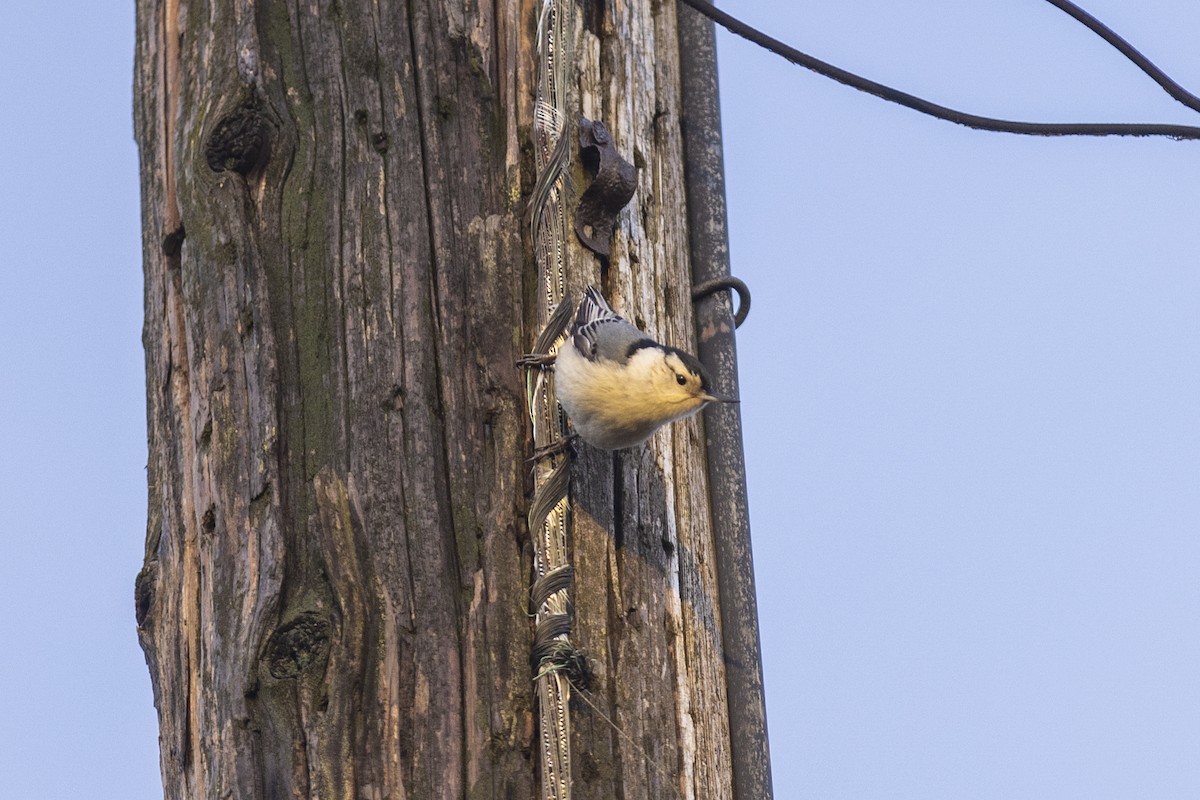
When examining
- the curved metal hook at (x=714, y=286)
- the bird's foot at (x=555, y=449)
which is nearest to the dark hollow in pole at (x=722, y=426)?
the curved metal hook at (x=714, y=286)

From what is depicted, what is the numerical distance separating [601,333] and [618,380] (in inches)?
5.3

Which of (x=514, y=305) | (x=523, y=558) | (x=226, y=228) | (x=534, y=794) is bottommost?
(x=534, y=794)

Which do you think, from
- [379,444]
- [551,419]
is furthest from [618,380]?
[379,444]

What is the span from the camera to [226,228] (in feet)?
8.56

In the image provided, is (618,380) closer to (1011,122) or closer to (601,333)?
(601,333)

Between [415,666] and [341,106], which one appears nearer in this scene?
[415,666]

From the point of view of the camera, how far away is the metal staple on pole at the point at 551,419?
88.0 inches

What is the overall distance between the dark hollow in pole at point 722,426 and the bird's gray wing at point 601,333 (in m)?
0.23

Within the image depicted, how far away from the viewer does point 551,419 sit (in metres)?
2.55

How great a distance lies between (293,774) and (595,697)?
1.63 ft

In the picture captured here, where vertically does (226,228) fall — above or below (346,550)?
above

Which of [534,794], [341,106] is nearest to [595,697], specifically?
[534,794]

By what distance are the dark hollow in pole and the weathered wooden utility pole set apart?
0.04m

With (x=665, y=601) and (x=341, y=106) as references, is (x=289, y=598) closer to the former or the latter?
(x=665, y=601)
